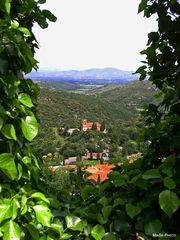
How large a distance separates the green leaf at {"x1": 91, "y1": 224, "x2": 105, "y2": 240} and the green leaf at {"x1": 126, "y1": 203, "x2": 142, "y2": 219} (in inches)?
7.4

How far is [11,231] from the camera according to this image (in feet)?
5.67

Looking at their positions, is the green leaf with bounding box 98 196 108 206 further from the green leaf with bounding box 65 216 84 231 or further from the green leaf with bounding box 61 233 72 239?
the green leaf with bounding box 61 233 72 239

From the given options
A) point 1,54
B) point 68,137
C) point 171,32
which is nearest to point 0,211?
point 1,54

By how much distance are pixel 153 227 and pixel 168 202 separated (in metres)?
0.18

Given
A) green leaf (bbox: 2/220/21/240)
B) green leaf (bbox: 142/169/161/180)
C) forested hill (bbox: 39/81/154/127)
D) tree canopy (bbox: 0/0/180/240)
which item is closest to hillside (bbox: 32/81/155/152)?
forested hill (bbox: 39/81/154/127)

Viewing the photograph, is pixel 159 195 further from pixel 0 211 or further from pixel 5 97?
pixel 5 97

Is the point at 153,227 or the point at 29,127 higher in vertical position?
the point at 29,127

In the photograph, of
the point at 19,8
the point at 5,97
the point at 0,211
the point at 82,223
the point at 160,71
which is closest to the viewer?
the point at 0,211

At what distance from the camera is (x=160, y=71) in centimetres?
294

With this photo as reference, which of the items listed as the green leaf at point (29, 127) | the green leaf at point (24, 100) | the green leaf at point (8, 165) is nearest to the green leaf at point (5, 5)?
the green leaf at point (24, 100)

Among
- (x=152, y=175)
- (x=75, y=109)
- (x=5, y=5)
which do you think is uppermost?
(x=5, y=5)

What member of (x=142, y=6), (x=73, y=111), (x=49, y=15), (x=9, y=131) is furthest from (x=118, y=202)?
(x=73, y=111)

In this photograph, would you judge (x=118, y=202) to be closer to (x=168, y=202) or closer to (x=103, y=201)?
(x=103, y=201)

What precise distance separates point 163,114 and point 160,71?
1.31 feet
